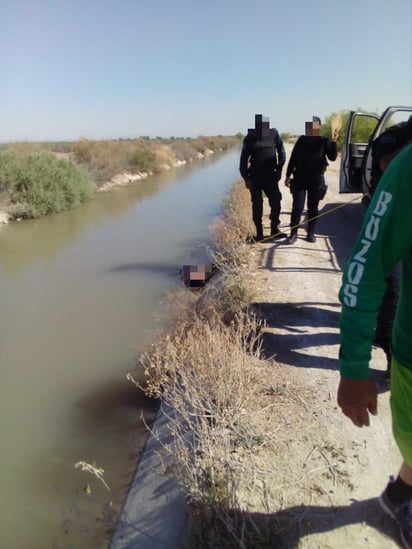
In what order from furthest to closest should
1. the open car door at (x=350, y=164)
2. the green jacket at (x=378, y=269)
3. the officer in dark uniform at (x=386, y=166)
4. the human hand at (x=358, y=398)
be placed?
the open car door at (x=350, y=164) → the officer in dark uniform at (x=386, y=166) → the human hand at (x=358, y=398) → the green jacket at (x=378, y=269)

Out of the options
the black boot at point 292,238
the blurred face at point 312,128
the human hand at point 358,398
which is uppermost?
the blurred face at point 312,128

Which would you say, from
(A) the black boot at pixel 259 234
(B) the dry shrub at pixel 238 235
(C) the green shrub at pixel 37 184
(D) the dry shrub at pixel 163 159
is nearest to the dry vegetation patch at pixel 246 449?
(B) the dry shrub at pixel 238 235

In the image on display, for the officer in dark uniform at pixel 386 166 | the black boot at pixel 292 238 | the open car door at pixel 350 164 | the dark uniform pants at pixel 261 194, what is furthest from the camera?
the black boot at pixel 292 238

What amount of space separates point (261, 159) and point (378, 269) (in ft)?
17.0

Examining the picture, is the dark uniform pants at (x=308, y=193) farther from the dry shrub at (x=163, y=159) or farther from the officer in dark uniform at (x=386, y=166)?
the dry shrub at (x=163, y=159)

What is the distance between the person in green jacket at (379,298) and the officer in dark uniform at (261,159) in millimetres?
5093

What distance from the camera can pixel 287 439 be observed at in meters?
2.76

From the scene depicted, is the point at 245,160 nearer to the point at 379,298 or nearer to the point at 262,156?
the point at 262,156

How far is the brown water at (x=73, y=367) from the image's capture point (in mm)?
3324

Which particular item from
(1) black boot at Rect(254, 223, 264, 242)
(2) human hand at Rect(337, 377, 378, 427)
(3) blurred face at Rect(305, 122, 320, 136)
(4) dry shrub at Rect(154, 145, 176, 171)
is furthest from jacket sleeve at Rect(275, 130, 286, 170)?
(4) dry shrub at Rect(154, 145, 176, 171)

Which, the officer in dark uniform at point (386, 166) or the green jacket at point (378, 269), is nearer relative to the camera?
the green jacket at point (378, 269)

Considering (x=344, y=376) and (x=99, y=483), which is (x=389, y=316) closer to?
(x=344, y=376)

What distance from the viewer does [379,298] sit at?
1.27 metres

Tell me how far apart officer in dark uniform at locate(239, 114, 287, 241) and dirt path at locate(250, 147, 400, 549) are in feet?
5.76
